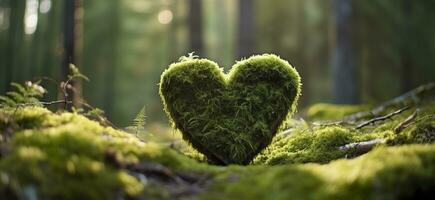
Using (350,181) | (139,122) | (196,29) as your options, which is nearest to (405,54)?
(196,29)

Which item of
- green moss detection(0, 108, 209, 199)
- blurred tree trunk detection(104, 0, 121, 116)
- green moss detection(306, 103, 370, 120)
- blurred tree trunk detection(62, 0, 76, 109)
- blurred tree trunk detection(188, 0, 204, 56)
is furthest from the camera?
blurred tree trunk detection(104, 0, 121, 116)

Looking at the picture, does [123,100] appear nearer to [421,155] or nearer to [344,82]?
[344,82]

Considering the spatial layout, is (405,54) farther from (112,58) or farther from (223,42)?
(112,58)

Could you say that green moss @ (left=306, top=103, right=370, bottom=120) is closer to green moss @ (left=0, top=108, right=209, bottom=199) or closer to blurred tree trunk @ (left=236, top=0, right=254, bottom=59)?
green moss @ (left=0, top=108, right=209, bottom=199)

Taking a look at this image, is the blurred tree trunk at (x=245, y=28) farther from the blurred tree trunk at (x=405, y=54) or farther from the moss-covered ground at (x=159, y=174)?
the moss-covered ground at (x=159, y=174)

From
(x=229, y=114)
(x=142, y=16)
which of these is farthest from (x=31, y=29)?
(x=229, y=114)

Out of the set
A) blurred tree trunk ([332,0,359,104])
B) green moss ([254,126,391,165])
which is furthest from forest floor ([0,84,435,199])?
blurred tree trunk ([332,0,359,104])
